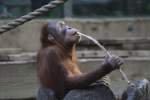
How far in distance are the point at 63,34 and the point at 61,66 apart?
0.22m

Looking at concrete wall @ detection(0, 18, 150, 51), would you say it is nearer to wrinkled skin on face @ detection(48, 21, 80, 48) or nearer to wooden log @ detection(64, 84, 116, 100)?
wrinkled skin on face @ detection(48, 21, 80, 48)

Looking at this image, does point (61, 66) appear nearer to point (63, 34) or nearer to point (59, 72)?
point (59, 72)

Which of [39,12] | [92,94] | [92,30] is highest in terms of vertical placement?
[39,12]

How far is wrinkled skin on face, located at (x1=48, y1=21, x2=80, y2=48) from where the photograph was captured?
13.3 feet

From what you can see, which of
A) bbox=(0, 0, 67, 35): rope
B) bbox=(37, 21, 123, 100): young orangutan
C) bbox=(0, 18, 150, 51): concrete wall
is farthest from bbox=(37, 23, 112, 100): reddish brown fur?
bbox=(0, 18, 150, 51): concrete wall

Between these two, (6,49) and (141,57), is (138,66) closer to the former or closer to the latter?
(141,57)

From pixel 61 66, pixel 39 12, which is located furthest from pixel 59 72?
pixel 39 12

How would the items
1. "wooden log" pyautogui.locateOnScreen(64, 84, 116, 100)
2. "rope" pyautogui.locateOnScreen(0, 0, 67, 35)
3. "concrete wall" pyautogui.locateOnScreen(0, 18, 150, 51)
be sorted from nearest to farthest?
"wooden log" pyautogui.locateOnScreen(64, 84, 116, 100) < "rope" pyautogui.locateOnScreen(0, 0, 67, 35) < "concrete wall" pyautogui.locateOnScreen(0, 18, 150, 51)

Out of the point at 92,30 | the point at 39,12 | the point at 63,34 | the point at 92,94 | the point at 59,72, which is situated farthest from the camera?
the point at 92,30

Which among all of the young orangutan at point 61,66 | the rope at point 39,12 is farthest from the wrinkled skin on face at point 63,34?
the rope at point 39,12

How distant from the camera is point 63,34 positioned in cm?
414

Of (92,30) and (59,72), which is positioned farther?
(92,30)

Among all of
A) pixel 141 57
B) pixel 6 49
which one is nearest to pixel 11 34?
pixel 6 49

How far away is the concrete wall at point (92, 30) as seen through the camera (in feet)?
19.9
